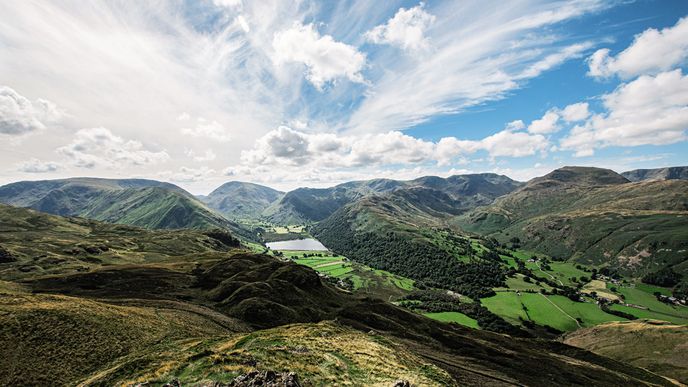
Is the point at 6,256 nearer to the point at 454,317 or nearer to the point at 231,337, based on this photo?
the point at 231,337

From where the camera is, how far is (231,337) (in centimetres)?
5694

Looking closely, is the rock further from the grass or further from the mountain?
the grass

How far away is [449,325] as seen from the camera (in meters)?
112

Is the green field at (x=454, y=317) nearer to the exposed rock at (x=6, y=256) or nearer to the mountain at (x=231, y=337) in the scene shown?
the mountain at (x=231, y=337)

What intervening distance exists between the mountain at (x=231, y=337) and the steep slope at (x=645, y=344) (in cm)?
3116

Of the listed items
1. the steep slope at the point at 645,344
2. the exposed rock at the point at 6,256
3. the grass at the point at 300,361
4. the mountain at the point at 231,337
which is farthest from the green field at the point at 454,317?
the exposed rock at the point at 6,256

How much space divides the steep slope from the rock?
149 metres

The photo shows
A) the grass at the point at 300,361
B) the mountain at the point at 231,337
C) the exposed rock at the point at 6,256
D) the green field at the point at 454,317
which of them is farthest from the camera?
the green field at the point at 454,317

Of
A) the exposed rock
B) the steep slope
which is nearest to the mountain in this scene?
the exposed rock

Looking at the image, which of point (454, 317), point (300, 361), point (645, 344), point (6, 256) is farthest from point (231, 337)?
point (645, 344)

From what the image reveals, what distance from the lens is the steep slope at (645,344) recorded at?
115 meters

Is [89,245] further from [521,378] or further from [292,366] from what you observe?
[521,378]

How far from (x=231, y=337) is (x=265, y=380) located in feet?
84.3

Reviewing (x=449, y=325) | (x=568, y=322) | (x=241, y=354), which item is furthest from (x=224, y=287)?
(x=568, y=322)
